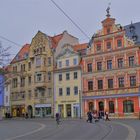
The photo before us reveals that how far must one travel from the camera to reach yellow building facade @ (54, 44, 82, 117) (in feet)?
205

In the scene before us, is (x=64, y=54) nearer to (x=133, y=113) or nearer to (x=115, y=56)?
(x=115, y=56)

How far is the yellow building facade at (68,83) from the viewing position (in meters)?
62.6

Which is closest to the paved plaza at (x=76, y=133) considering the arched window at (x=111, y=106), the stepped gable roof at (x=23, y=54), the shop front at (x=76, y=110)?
the arched window at (x=111, y=106)

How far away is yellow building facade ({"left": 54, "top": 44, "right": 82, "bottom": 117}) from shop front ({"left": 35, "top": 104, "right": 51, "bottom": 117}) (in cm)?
222

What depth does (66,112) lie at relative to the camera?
64.1m

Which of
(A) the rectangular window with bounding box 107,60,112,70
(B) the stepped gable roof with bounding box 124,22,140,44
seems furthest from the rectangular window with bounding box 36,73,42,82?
(B) the stepped gable roof with bounding box 124,22,140,44

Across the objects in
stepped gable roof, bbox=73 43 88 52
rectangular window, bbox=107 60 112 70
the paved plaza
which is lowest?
the paved plaza

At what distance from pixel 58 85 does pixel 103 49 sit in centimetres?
1235

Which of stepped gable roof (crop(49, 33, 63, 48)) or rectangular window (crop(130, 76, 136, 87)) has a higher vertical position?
stepped gable roof (crop(49, 33, 63, 48))

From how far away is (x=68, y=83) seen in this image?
64250mm

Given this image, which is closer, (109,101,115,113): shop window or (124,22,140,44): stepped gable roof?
(109,101,115,113): shop window

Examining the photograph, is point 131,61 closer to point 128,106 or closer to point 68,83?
point 128,106

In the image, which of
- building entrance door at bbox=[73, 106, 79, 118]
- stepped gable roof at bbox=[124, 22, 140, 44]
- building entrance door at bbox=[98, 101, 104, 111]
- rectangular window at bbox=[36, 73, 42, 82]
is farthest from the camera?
rectangular window at bbox=[36, 73, 42, 82]

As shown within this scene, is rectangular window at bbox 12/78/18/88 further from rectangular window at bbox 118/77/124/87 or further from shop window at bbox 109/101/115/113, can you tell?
rectangular window at bbox 118/77/124/87
